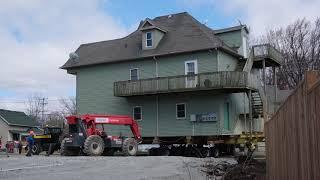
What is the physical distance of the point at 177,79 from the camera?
39.3 metres

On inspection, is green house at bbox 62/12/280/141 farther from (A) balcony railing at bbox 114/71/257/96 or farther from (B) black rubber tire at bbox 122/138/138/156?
(B) black rubber tire at bbox 122/138/138/156

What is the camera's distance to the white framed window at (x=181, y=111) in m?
40.8

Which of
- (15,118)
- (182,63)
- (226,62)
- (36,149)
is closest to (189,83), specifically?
(182,63)

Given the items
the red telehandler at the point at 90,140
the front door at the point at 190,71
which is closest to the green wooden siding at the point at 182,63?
the front door at the point at 190,71

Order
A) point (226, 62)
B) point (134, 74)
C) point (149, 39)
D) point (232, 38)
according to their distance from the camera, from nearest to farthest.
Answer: point (226, 62)
point (149, 39)
point (134, 74)
point (232, 38)

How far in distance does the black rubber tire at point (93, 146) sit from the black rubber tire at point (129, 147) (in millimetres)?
2188

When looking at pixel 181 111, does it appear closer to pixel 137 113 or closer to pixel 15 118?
pixel 137 113

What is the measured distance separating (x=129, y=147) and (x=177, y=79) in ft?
25.5

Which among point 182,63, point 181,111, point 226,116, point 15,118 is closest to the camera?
point 226,116

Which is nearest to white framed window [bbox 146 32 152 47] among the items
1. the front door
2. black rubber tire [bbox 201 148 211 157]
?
the front door

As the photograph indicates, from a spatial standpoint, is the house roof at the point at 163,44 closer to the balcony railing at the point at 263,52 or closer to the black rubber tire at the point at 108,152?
the balcony railing at the point at 263,52

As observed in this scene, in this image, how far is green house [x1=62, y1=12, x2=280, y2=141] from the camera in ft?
128

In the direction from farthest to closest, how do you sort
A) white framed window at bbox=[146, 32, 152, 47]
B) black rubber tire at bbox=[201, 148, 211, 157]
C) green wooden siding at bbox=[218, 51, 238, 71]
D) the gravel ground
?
white framed window at bbox=[146, 32, 152, 47], green wooden siding at bbox=[218, 51, 238, 71], black rubber tire at bbox=[201, 148, 211, 157], the gravel ground

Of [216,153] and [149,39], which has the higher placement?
[149,39]
